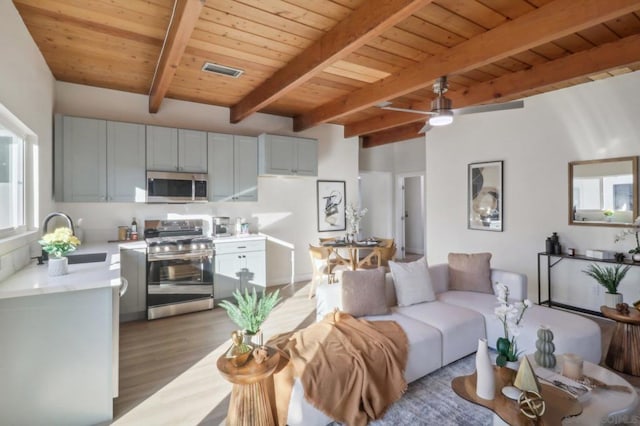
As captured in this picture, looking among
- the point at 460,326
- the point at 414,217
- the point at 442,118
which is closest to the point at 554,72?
the point at 442,118

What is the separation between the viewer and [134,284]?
4.00 m

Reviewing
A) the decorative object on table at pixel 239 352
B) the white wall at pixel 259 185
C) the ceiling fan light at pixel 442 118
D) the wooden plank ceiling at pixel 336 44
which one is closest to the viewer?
the decorative object on table at pixel 239 352

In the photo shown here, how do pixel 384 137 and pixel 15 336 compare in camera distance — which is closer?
pixel 15 336

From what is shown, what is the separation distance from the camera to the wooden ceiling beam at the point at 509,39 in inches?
92.7

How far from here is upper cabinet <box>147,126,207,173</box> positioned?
4.32 meters

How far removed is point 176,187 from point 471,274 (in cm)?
385

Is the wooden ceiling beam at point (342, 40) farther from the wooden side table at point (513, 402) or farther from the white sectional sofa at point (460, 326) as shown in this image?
the wooden side table at point (513, 402)

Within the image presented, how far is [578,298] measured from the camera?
4.36 metres

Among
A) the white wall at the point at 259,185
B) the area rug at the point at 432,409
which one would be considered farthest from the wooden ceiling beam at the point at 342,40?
the area rug at the point at 432,409

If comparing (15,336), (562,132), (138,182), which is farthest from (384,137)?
(15,336)

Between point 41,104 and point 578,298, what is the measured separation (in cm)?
666

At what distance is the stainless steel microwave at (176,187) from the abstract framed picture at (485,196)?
4213 millimetres

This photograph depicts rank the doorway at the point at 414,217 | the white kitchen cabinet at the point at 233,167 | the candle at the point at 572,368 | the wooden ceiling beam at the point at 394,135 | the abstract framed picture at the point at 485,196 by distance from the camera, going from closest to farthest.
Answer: the candle at the point at 572,368 → the white kitchen cabinet at the point at 233,167 → the abstract framed picture at the point at 485,196 → the wooden ceiling beam at the point at 394,135 → the doorway at the point at 414,217

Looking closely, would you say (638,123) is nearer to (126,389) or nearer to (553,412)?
(553,412)
